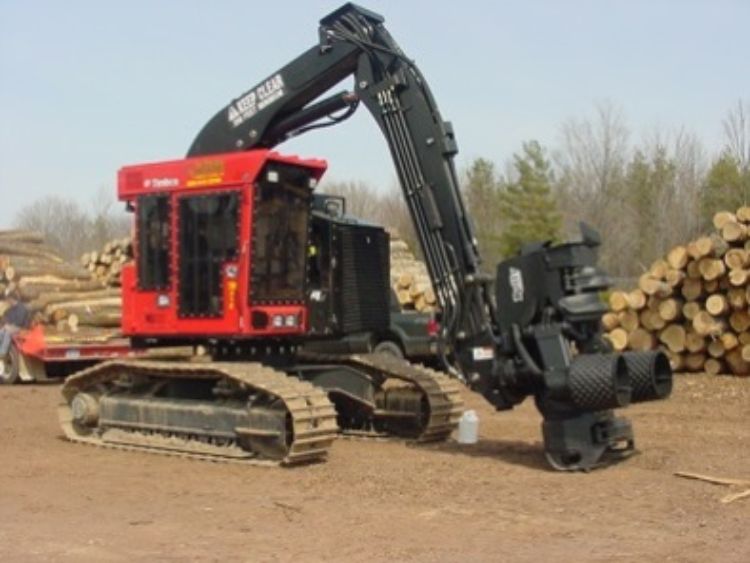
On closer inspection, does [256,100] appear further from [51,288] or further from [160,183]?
[51,288]

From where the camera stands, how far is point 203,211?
11.3 m

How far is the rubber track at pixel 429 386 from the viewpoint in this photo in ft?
38.2

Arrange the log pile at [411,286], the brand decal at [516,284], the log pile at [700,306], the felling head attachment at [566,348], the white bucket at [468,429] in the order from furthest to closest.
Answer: the log pile at [411,286], the log pile at [700,306], the white bucket at [468,429], the brand decal at [516,284], the felling head attachment at [566,348]

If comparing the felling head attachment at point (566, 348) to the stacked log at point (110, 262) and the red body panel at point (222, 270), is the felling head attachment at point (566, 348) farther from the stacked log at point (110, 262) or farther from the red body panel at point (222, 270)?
the stacked log at point (110, 262)

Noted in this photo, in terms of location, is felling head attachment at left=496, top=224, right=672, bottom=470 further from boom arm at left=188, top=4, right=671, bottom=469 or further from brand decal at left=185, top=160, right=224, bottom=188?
brand decal at left=185, top=160, right=224, bottom=188

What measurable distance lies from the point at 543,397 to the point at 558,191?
3885 cm

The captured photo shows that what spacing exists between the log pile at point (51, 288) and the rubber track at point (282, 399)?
1020cm

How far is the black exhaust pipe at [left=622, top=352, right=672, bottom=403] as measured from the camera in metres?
9.41

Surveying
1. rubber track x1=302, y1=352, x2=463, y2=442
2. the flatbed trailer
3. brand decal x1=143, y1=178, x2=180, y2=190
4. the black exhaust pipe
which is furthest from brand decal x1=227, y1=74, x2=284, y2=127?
the flatbed trailer

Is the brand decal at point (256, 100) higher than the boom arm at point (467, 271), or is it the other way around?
the brand decal at point (256, 100)

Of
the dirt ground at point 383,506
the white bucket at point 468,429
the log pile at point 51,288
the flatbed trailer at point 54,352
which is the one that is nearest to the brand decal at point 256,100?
the dirt ground at point 383,506

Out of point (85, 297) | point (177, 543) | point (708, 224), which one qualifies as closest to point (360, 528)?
point (177, 543)

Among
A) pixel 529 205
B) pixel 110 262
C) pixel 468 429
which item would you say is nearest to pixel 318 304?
pixel 468 429

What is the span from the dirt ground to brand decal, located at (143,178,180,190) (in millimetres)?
2799
